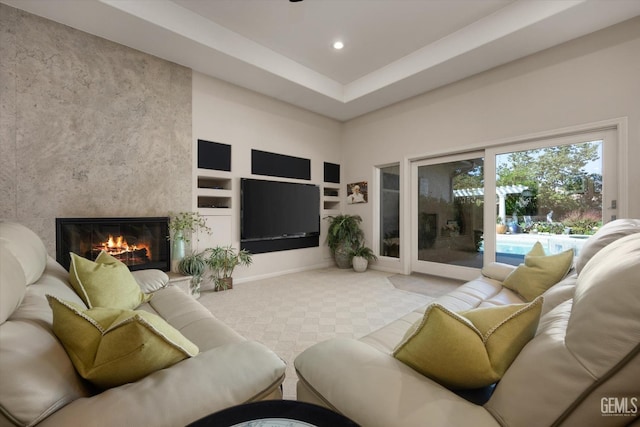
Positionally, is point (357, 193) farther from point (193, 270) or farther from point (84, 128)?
point (84, 128)

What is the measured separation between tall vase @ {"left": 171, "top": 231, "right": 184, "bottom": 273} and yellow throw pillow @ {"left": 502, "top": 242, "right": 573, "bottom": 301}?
3.51 meters

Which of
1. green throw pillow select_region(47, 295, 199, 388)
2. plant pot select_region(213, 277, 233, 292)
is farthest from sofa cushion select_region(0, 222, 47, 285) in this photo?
plant pot select_region(213, 277, 233, 292)

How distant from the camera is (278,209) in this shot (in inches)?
171

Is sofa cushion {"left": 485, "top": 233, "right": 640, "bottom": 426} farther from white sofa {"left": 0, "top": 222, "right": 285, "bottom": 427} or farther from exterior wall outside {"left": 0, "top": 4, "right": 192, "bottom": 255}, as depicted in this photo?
exterior wall outside {"left": 0, "top": 4, "right": 192, "bottom": 255}

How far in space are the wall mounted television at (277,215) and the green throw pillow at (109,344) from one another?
316 cm

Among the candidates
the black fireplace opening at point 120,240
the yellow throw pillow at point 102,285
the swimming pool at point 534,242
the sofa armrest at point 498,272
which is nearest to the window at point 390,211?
the swimming pool at point 534,242

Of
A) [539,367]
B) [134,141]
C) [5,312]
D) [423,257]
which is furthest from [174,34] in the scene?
[423,257]

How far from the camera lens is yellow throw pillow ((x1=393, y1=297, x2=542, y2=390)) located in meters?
0.75

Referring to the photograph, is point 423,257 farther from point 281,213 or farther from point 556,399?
point 556,399

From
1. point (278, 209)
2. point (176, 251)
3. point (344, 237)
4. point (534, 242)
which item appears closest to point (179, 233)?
point (176, 251)

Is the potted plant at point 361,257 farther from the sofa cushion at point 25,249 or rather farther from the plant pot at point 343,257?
the sofa cushion at point 25,249

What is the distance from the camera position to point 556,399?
582mm

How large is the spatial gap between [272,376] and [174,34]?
11.2 ft

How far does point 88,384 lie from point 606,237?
2.34 metres
